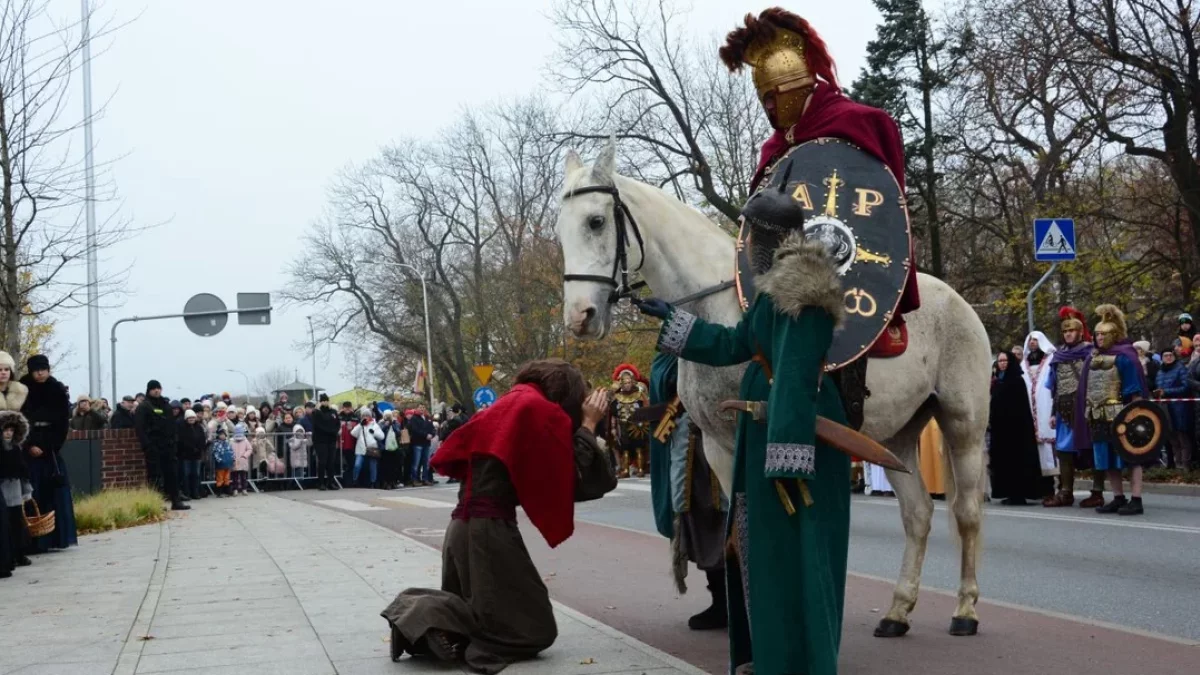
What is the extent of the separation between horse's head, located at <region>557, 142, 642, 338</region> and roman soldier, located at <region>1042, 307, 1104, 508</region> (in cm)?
976

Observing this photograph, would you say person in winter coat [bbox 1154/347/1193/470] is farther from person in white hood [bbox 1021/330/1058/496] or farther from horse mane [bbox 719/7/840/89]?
horse mane [bbox 719/7/840/89]

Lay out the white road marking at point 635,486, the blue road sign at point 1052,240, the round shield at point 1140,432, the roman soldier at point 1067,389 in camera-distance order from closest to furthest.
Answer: the round shield at point 1140,432 → the roman soldier at point 1067,389 → the blue road sign at point 1052,240 → the white road marking at point 635,486

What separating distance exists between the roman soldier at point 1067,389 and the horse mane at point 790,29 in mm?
9470

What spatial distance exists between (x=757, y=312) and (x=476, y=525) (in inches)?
97.4

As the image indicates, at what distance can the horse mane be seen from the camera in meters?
6.69

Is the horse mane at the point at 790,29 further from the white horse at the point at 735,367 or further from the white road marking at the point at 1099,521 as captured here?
the white road marking at the point at 1099,521

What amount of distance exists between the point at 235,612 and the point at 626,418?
44.2ft

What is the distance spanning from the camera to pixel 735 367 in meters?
6.34

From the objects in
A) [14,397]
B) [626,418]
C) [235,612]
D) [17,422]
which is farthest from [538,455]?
[626,418]

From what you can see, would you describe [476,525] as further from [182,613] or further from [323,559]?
[323,559]

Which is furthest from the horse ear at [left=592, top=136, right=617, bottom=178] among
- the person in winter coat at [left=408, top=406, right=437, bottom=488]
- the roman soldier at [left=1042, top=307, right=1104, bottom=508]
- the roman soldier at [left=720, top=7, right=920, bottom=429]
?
the person in winter coat at [left=408, top=406, right=437, bottom=488]

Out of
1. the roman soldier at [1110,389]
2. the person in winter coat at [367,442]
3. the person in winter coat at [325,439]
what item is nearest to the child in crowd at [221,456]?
the person in winter coat at [325,439]

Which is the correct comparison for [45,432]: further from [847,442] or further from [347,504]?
[847,442]

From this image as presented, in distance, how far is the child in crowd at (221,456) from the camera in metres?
27.4
